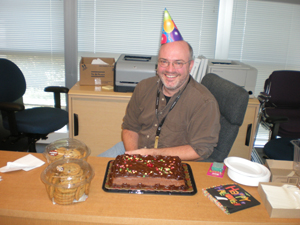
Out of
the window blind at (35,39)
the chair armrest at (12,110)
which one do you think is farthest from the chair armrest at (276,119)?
the window blind at (35,39)

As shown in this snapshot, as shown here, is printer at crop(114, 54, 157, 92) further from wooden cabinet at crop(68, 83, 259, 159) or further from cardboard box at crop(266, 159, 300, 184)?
cardboard box at crop(266, 159, 300, 184)

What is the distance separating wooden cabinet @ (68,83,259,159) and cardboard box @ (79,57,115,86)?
→ 95 millimetres

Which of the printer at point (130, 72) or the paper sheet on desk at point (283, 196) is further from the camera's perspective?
the printer at point (130, 72)

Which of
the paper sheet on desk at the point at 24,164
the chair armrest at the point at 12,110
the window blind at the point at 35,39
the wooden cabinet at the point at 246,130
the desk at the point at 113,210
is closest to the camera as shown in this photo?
the desk at the point at 113,210

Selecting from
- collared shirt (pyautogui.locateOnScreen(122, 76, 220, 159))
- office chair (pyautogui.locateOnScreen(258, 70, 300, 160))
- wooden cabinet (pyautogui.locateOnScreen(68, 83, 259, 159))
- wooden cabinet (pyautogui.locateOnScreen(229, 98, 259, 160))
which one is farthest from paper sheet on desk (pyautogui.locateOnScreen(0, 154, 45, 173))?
office chair (pyautogui.locateOnScreen(258, 70, 300, 160))

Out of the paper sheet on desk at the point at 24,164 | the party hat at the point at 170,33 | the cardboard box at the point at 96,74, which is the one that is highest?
the party hat at the point at 170,33

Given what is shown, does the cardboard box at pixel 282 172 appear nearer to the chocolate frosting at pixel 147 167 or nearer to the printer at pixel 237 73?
the chocolate frosting at pixel 147 167

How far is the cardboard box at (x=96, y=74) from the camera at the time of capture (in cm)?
265

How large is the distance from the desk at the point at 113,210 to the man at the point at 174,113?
43cm

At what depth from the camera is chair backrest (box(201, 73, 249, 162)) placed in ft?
4.81

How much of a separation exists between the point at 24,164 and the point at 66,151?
0.22 m

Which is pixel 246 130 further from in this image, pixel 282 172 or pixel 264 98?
pixel 282 172

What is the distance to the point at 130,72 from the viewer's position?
2.51 metres

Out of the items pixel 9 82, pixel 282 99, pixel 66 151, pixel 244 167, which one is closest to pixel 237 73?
pixel 282 99
